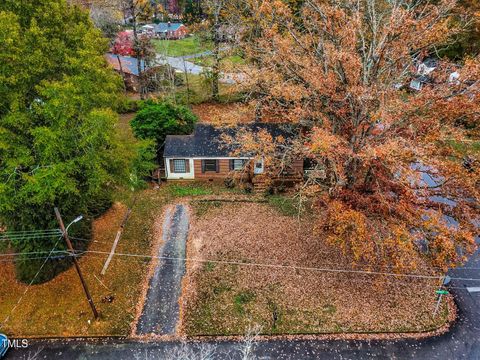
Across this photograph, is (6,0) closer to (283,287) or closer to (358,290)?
(283,287)

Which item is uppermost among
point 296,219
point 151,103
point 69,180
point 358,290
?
point 151,103

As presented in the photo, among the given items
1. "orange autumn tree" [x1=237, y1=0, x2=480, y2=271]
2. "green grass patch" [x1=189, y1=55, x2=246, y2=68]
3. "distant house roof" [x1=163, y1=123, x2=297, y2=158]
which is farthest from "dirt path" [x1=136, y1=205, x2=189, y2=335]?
"green grass patch" [x1=189, y1=55, x2=246, y2=68]

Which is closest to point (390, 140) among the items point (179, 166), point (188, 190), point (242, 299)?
point (242, 299)

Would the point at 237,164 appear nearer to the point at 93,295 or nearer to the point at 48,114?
the point at 93,295

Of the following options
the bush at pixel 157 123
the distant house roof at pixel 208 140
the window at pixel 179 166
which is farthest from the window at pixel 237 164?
the bush at pixel 157 123

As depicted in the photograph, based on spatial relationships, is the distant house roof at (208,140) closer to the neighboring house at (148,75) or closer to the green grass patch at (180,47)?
the neighboring house at (148,75)

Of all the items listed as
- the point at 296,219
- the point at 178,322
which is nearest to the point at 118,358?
the point at 178,322

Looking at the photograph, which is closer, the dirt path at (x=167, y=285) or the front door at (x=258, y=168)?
the dirt path at (x=167, y=285)
